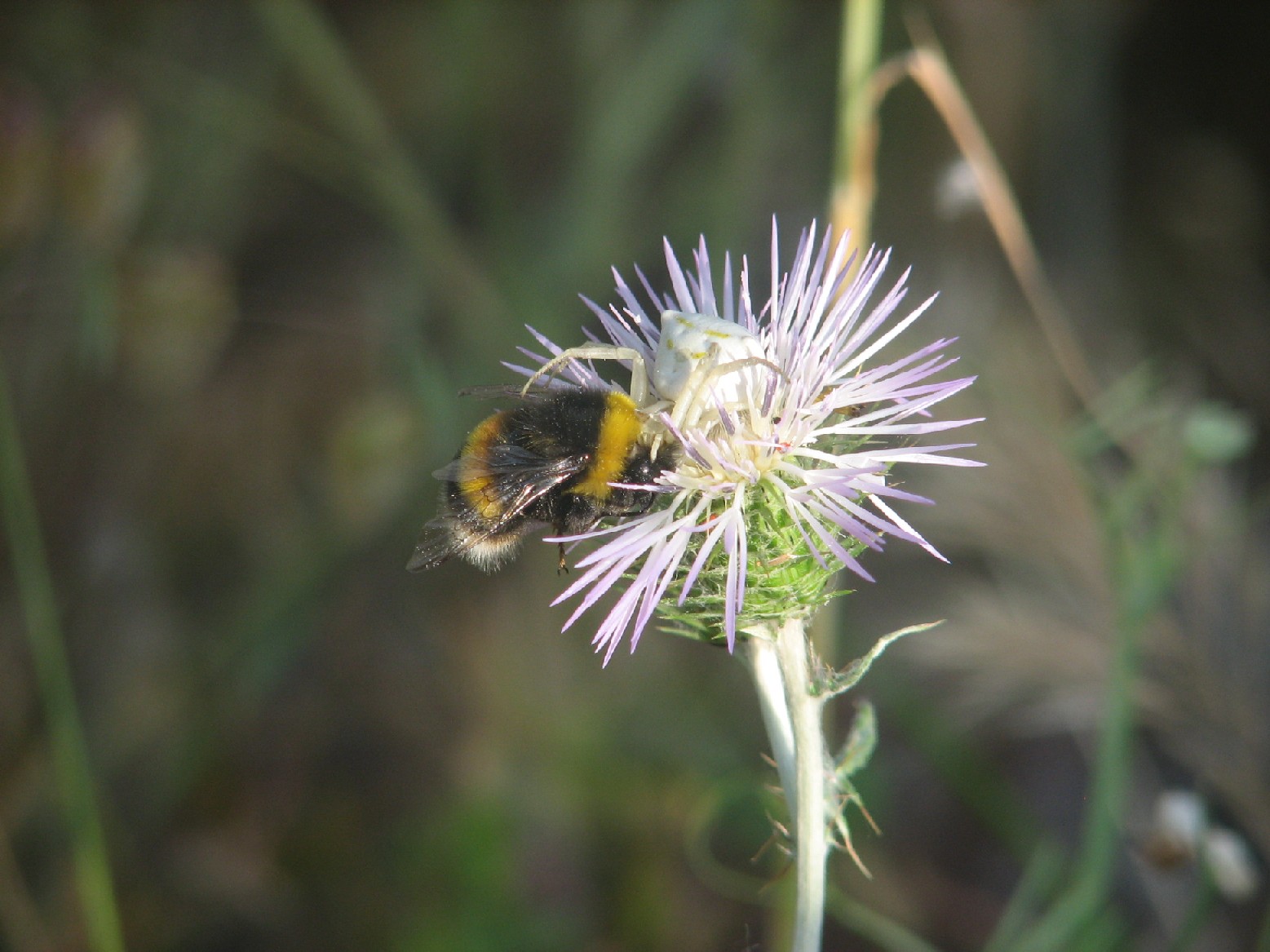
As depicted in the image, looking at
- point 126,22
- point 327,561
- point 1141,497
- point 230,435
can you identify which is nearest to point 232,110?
point 126,22

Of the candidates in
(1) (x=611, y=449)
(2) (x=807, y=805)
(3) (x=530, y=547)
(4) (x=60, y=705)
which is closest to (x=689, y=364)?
(1) (x=611, y=449)

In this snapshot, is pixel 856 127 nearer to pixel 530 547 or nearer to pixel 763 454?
pixel 763 454

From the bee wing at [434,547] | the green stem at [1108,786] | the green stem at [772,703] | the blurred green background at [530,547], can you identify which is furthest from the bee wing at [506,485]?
the green stem at [1108,786]

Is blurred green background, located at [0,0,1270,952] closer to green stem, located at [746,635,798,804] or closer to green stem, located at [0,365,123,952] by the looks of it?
green stem, located at [0,365,123,952]

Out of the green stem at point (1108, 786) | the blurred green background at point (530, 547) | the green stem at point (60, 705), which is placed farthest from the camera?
the blurred green background at point (530, 547)

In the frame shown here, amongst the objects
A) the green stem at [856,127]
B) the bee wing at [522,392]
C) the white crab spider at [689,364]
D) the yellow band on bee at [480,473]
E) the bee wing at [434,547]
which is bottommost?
the bee wing at [434,547]

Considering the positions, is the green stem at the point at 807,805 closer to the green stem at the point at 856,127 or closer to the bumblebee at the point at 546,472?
the bumblebee at the point at 546,472

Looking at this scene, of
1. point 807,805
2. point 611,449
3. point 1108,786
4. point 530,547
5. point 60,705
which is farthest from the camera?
point 530,547
